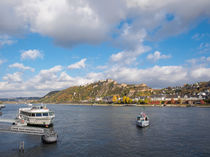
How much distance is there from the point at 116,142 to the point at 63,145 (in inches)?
532

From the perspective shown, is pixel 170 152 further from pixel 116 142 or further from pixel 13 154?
pixel 13 154

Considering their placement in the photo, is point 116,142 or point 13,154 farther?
point 116,142

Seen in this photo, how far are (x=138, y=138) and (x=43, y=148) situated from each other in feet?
84.1

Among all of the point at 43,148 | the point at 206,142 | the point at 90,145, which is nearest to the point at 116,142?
the point at 90,145

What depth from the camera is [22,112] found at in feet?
289

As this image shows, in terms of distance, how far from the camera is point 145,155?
38781 mm

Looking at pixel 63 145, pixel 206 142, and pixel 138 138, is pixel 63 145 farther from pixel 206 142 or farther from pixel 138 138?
pixel 206 142

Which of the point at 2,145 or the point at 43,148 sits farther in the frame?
the point at 2,145

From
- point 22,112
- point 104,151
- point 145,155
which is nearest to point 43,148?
point 104,151

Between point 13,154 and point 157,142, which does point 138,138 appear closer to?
point 157,142

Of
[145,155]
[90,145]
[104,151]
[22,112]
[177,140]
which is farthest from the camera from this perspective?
[22,112]

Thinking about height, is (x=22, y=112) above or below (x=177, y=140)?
above

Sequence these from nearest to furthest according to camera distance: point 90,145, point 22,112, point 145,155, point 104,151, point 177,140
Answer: point 145,155 → point 104,151 → point 90,145 → point 177,140 → point 22,112

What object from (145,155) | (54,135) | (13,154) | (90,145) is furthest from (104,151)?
(13,154)
